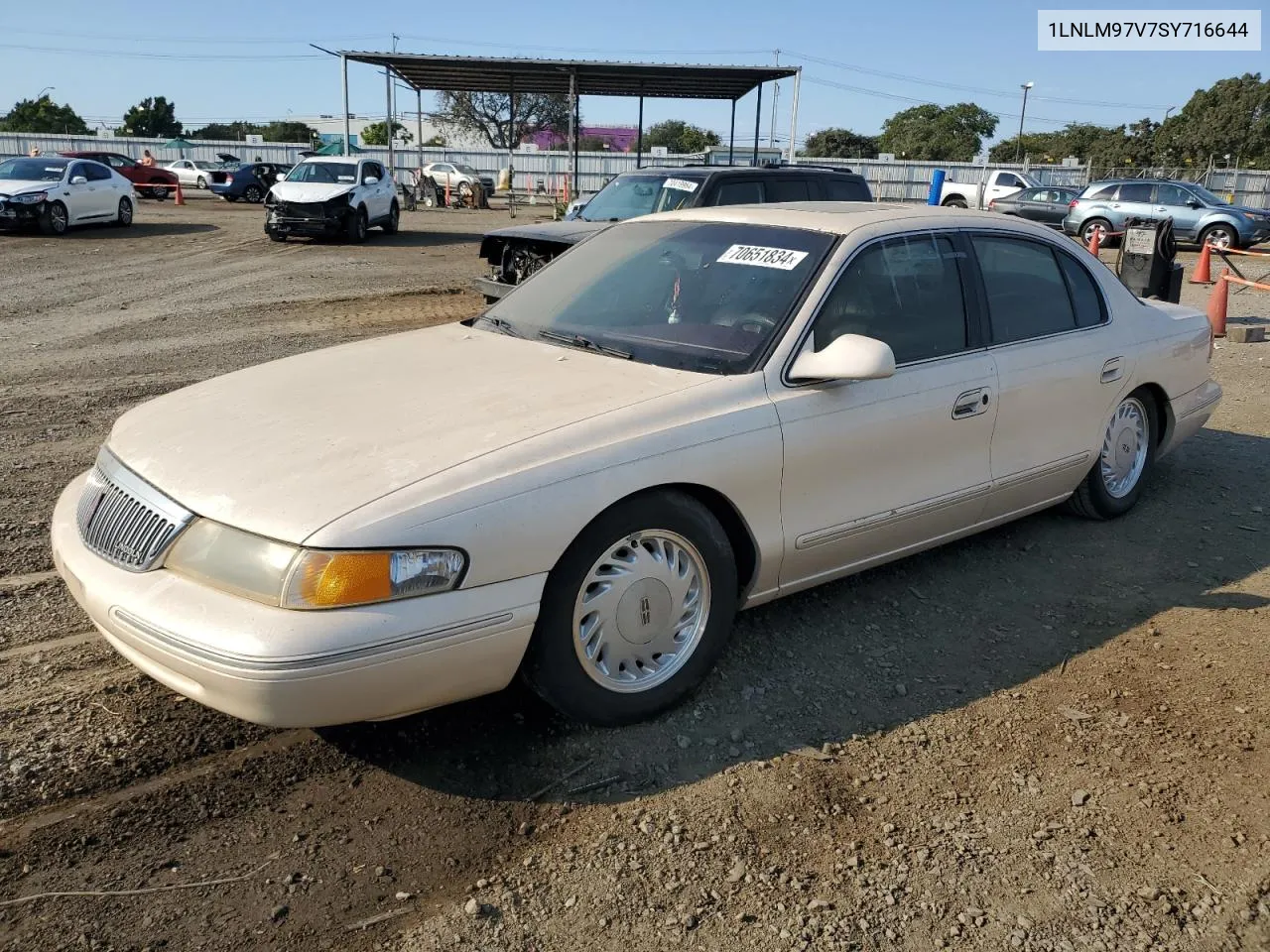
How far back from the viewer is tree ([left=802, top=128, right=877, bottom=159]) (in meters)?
88.0

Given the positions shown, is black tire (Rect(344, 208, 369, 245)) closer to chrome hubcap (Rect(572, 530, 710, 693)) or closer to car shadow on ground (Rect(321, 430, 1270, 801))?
car shadow on ground (Rect(321, 430, 1270, 801))

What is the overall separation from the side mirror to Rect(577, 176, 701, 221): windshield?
734 cm

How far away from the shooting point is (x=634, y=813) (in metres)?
2.86

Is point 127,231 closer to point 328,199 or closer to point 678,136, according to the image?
point 328,199

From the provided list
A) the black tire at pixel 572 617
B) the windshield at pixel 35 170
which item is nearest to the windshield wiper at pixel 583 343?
the black tire at pixel 572 617

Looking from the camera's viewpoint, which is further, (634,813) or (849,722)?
(849,722)

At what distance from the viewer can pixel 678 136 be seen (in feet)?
339

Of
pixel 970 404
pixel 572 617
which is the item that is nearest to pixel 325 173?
pixel 970 404

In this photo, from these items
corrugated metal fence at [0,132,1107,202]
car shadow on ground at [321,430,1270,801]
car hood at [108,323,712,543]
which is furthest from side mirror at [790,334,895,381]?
corrugated metal fence at [0,132,1107,202]

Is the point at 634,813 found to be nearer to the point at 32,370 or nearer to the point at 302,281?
the point at 32,370

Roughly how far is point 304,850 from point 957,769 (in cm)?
189

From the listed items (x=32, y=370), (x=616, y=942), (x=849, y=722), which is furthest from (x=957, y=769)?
(x=32, y=370)

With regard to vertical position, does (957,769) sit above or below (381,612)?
below

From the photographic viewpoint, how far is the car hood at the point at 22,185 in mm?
18453
